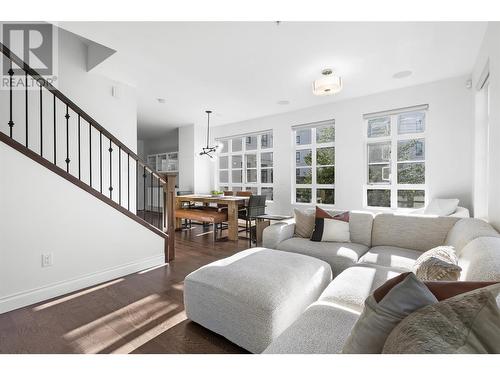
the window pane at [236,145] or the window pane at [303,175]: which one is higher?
the window pane at [236,145]

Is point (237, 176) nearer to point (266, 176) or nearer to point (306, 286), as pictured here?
point (266, 176)

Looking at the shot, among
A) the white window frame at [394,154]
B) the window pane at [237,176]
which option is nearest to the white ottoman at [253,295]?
the white window frame at [394,154]

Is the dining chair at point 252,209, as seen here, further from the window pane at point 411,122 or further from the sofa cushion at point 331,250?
the window pane at point 411,122

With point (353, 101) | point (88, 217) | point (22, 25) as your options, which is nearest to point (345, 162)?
point (353, 101)

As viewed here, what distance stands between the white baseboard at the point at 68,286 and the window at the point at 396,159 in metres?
4.04

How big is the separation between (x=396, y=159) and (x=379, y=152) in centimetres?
32

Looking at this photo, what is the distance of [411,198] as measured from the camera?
4297mm

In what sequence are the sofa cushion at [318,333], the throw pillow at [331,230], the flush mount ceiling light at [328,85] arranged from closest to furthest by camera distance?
the sofa cushion at [318,333]
the throw pillow at [331,230]
the flush mount ceiling light at [328,85]

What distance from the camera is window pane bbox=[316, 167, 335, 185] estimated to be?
5.26 m

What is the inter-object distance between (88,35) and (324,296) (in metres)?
3.26

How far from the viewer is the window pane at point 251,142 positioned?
260 inches

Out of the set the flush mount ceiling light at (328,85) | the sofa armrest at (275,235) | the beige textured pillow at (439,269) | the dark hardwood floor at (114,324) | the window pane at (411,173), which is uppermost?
the flush mount ceiling light at (328,85)

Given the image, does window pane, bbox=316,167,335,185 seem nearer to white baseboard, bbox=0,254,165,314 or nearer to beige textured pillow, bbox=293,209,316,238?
beige textured pillow, bbox=293,209,316,238
